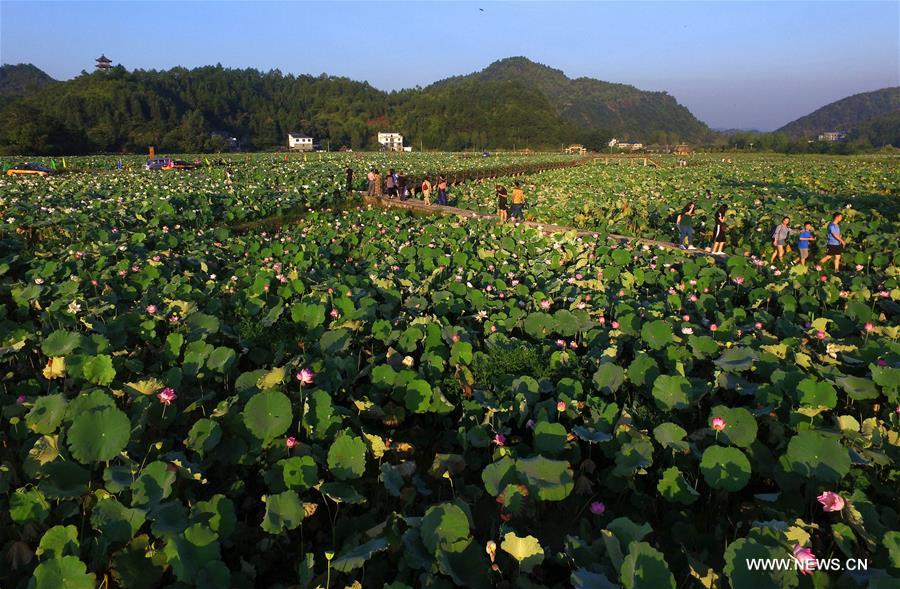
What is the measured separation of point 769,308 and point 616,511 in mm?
4976

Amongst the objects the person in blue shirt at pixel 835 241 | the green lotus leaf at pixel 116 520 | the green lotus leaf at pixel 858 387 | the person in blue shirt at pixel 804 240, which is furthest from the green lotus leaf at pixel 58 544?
the person in blue shirt at pixel 835 241

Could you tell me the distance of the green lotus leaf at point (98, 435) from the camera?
303cm

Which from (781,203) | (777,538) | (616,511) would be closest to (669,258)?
(616,511)

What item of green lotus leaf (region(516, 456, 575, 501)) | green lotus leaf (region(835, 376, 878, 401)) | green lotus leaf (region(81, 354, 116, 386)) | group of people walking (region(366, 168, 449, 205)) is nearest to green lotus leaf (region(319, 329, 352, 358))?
green lotus leaf (region(81, 354, 116, 386))

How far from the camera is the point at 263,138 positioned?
108 meters

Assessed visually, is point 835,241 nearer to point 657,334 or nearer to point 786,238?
point 786,238

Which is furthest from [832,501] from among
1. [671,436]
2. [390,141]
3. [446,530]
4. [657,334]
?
[390,141]

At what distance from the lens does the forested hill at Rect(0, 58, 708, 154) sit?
74.2 metres

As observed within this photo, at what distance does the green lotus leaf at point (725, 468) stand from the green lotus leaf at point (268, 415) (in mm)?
2829

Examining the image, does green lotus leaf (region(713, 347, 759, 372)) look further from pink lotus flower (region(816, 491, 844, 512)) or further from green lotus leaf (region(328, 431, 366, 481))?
green lotus leaf (region(328, 431, 366, 481))

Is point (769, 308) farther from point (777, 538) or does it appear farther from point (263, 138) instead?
point (263, 138)

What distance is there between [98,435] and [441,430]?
2.54 m

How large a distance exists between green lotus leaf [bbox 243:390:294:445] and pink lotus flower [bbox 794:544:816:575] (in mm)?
3029

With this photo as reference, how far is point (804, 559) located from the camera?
236 cm
